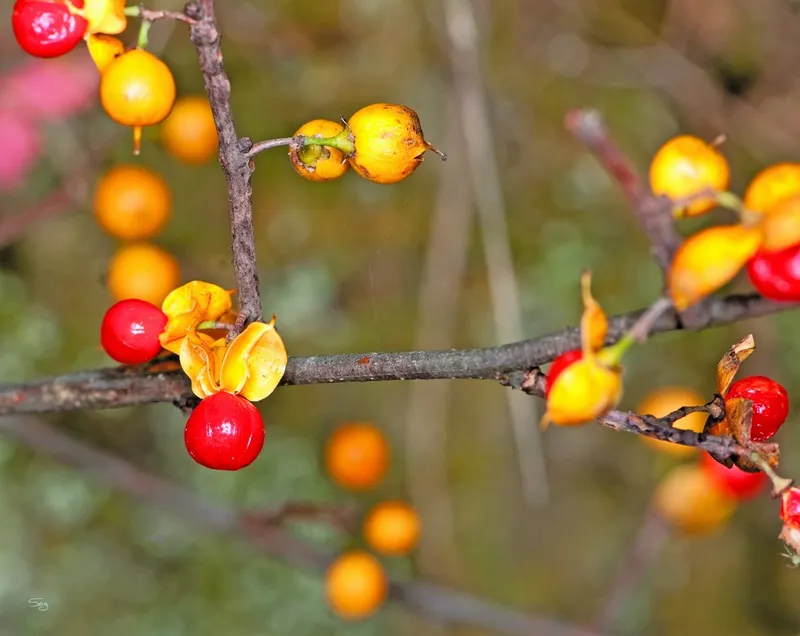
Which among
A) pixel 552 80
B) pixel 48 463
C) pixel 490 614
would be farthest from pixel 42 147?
pixel 490 614

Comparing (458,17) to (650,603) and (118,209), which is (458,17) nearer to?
(118,209)

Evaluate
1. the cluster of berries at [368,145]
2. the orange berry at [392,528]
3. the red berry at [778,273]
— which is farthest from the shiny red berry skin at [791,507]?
the orange berry at [392,528]

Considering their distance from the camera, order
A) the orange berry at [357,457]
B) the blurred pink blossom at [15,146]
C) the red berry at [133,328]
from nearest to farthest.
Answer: the red berry at [133,328] → the orange berry at [357,457] → the blurred pink blossom at [15,146]

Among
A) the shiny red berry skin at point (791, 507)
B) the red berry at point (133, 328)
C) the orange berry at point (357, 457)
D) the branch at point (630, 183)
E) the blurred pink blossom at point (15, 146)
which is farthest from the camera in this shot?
the blurred pink blossom at point (15, 146)

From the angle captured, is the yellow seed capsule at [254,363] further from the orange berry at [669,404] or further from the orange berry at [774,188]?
the orange berry at [669,404]

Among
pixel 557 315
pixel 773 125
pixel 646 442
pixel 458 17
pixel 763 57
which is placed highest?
pixel 458 17

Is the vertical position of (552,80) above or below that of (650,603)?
above

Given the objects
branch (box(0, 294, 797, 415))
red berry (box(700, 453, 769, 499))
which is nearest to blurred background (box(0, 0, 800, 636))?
red berry (box(700, 453, 769, 499))

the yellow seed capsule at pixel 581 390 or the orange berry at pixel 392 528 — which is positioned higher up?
the orange berry at pixel 392 528
